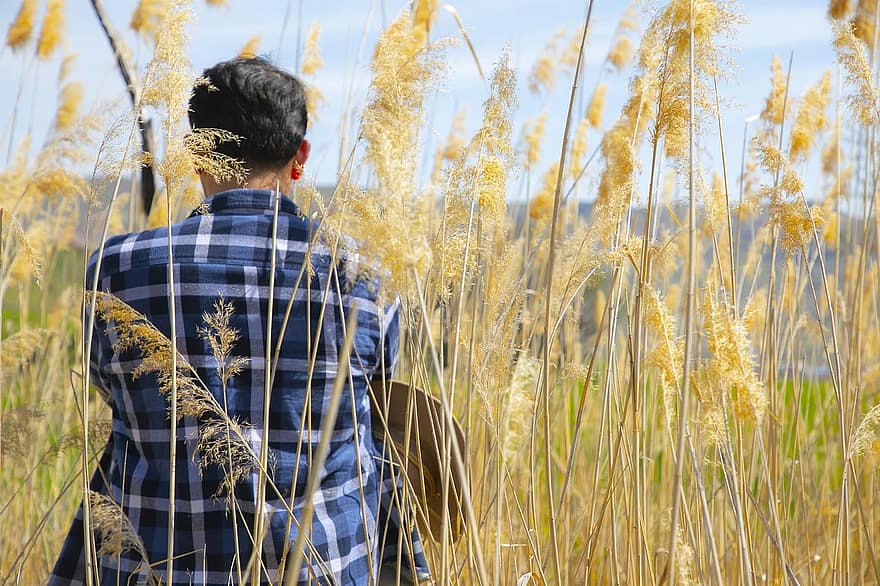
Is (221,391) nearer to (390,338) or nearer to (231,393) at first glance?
(231,393)

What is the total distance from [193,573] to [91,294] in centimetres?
47

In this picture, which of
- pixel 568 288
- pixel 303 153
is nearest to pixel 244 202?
pixel 303 153

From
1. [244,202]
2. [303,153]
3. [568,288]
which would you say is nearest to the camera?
[568,288]

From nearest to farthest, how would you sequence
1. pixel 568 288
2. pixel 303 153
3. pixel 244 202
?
pixel 568 288 → pixel 244 202 → pixel 303 153

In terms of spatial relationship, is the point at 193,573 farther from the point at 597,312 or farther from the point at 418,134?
the point at 597,312

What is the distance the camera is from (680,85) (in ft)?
3.13

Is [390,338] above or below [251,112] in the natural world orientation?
below

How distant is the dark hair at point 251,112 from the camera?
1.38 m

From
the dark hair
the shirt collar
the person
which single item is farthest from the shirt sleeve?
the dark hair

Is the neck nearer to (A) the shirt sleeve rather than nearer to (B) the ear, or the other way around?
(B) the ear

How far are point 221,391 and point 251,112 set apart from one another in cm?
48

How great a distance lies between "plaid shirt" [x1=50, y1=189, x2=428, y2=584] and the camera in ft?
4.08

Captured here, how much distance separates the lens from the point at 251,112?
1.38m

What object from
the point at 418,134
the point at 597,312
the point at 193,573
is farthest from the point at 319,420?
the point at 597,312
